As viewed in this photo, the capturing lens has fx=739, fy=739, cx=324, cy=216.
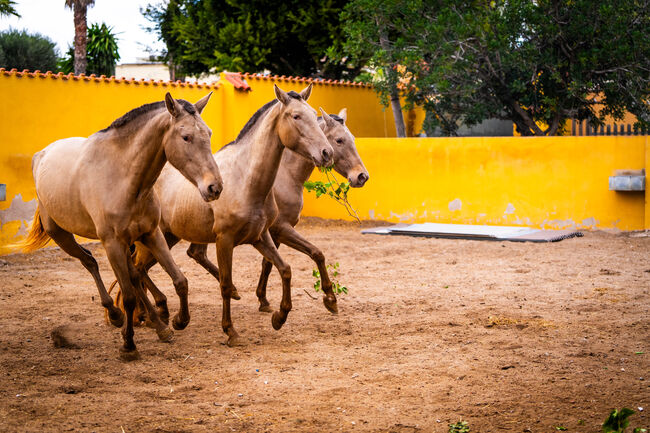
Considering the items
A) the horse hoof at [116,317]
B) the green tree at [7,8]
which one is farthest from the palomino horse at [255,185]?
the green tree at [7,8]

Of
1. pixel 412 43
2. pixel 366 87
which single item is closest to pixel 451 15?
pixel 412 43

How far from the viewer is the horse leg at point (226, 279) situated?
20.0 feet

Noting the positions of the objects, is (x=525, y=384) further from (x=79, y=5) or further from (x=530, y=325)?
(x=79, y=5)

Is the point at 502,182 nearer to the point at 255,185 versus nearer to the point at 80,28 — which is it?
the point at 255,185

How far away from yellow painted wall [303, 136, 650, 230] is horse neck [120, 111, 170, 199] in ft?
25.8

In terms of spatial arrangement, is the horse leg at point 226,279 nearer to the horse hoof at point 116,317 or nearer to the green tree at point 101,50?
the horse hoof at point 116,317

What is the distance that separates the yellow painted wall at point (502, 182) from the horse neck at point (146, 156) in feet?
25.8

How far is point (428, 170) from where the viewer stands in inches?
572

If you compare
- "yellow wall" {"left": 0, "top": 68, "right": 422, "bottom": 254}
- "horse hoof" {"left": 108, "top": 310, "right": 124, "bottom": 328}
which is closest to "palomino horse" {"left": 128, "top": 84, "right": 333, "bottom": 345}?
"horse hoof" {"left": 108, "top": 310, "right": 124, "bottom": 328}

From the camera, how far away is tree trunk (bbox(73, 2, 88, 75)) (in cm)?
2494

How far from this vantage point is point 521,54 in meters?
14.5

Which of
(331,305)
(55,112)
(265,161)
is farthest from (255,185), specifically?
(55,112)

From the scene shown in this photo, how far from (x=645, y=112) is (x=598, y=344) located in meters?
10.4

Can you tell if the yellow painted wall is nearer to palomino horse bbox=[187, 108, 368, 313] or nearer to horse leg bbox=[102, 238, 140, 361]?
palomino horse bbox=[187, 108, 368, 313]
